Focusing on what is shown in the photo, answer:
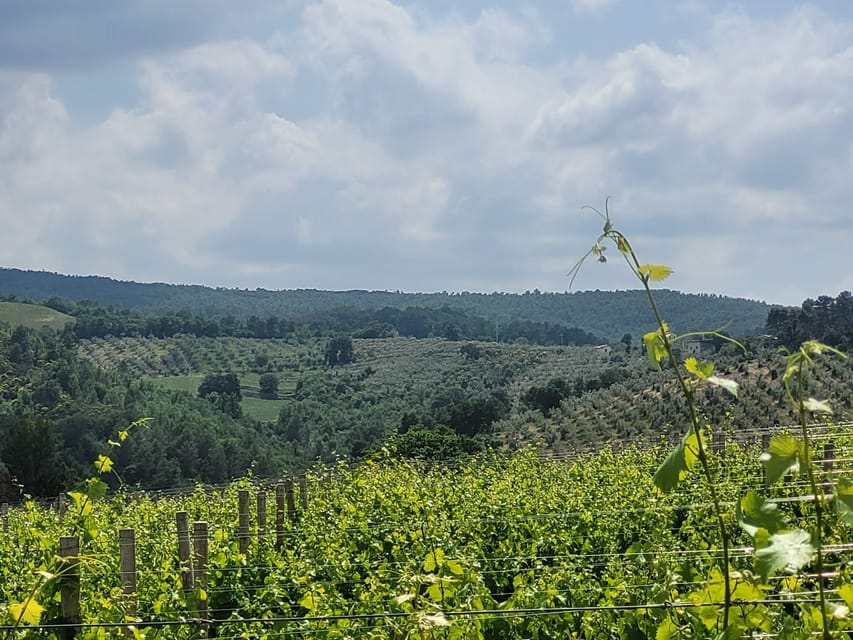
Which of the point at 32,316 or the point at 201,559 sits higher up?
the point at 32,316

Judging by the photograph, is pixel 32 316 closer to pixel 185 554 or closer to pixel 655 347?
pixel 185 554

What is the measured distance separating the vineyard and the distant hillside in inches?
3467

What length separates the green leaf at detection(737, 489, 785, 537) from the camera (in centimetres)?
138

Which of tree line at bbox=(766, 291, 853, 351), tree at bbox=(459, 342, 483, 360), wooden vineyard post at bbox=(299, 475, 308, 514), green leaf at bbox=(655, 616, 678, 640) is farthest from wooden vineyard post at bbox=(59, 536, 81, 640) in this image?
tree at bbox=(459, 342, 483, 360)

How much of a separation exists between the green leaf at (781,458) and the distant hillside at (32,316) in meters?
97.6

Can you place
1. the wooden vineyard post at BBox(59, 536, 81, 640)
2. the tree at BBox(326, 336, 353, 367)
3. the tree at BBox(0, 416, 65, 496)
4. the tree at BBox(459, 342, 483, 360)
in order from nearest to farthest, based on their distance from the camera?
the wooden vineyard post at BBox(59, 536, 81, 640), the tree at BBox(0, 416, 65, 496), the tree at BBox(459, 342, 483, 360), the tree at BBox(326, 336, 353, 367)

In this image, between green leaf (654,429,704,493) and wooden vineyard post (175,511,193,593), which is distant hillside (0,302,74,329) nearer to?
wooden vineyard post (175,511,193,593)

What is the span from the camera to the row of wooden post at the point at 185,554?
4.28m

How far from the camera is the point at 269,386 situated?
7794 centimetres

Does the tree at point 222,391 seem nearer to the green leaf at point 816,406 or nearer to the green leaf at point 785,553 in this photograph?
the green leaf at point 785,553

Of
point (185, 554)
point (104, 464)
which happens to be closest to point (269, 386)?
point (185, 554)

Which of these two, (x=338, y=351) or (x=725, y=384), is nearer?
(x=725, y=384)

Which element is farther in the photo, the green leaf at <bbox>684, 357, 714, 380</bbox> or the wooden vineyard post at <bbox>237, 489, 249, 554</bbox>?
the wooden vineyard post at <bbox>237, 489, 249, 554</bbox>

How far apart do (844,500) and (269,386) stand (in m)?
77.9
